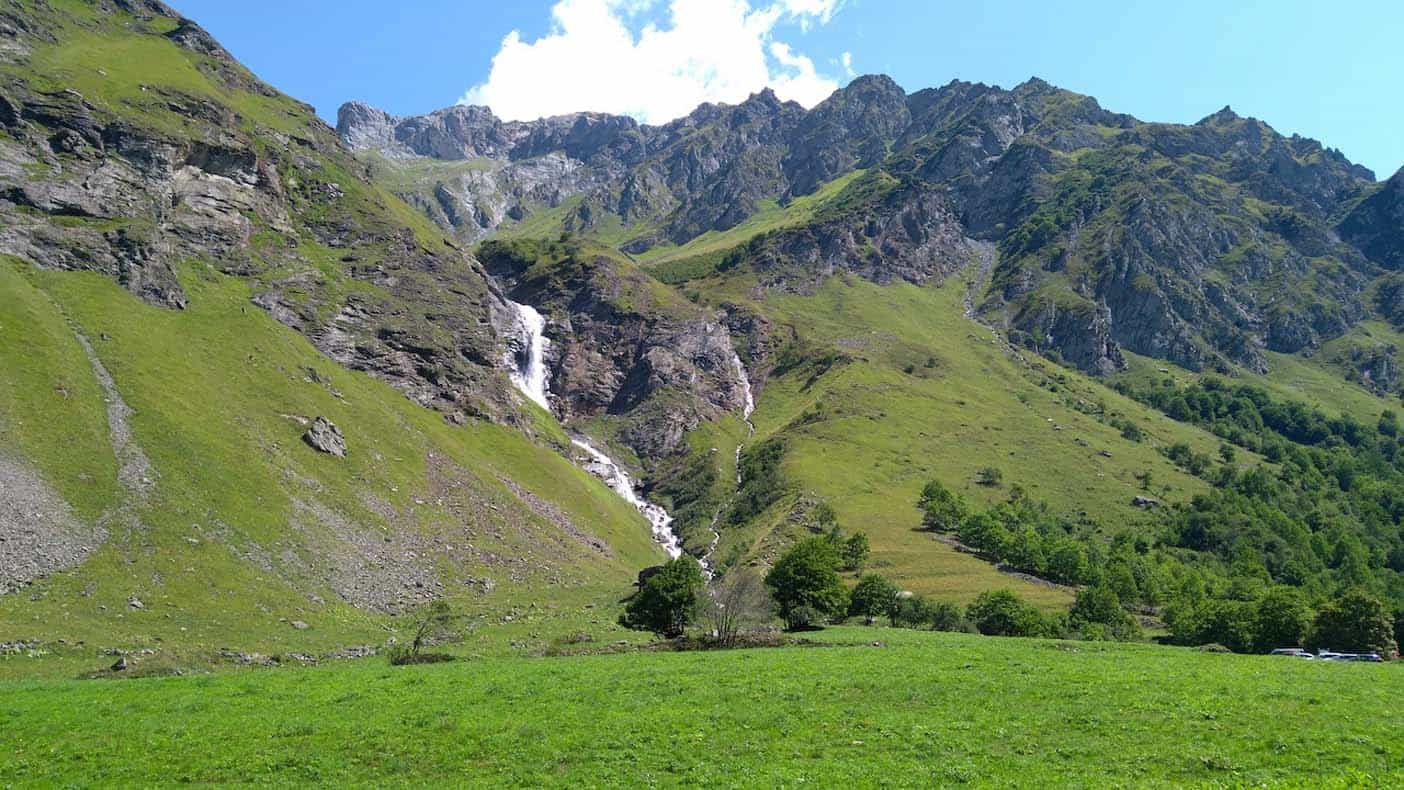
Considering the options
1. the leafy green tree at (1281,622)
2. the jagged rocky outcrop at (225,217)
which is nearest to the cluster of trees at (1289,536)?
the leafy green tree at (1281,622)

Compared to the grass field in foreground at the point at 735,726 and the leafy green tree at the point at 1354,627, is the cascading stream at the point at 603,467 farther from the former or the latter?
the grass field in foreground at the point at 735,726

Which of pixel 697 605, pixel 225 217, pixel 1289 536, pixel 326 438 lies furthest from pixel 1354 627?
pixel 225 217

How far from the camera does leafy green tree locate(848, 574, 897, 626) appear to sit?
262ft

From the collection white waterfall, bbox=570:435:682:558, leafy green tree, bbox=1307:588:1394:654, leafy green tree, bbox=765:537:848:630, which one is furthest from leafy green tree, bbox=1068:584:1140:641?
white waterfall, bbox=570:435:682:558

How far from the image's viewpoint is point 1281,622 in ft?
218

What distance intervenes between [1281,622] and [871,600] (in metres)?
35.4

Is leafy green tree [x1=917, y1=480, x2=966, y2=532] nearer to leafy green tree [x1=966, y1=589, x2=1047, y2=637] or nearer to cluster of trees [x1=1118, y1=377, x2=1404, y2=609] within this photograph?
cluster of trees [x1=1118, y1=377, x2=1404, y2=609]

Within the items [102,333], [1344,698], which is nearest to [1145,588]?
[1344,698]

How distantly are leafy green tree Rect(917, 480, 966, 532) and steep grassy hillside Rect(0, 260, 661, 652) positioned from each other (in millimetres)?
58314

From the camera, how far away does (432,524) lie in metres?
91.9

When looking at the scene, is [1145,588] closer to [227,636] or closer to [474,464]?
[474,464]

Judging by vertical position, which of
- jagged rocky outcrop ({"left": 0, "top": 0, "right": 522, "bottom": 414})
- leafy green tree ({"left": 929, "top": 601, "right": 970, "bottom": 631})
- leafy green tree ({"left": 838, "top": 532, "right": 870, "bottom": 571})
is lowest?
leafy green tree ({"left": 929, "top": 601, "right": 970, "bottom": 631})

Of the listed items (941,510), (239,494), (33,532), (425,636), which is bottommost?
(425,636)

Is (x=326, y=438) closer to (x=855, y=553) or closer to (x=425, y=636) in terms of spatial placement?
(x=425, y=636)
